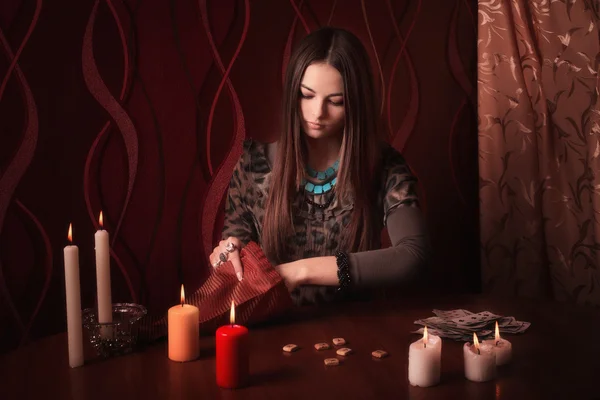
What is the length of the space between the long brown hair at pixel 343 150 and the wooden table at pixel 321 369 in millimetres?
372

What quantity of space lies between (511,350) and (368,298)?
72 centimetres

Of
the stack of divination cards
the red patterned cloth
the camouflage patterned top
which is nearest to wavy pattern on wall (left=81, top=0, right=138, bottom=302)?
the camouflage patterned top

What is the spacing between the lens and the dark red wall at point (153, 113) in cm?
194

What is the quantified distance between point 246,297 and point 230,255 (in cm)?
15

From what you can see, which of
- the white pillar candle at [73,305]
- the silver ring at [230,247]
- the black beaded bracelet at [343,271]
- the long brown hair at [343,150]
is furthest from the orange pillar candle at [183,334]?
the long brown hair at [343,150]

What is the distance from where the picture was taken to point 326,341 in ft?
4.42

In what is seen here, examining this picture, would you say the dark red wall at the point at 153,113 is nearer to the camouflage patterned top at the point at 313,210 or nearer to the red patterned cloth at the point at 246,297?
the camouflage patterned top at the point at 313,210

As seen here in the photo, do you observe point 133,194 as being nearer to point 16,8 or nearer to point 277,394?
point 16,8

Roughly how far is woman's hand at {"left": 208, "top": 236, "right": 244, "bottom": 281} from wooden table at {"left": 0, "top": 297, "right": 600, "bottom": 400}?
0.14 m

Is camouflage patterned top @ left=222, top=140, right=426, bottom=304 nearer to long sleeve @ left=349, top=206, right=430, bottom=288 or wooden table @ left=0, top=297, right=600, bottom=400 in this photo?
long sleeve @ left=349, top=206, right=430, bottom=288

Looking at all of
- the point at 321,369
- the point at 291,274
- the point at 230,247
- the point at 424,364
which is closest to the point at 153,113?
the point at 230,247

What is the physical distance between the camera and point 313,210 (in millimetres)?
1830

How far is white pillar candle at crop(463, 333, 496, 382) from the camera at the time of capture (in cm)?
114

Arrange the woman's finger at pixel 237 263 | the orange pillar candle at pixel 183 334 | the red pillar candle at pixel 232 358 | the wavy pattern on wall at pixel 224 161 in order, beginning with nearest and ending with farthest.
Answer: the red pillar candle at pixel 232 358
the orange pillar candle at pixel 183 334
the woman's finger at pixel 237 263
the wavy pattern on wall at pixel 224 161
